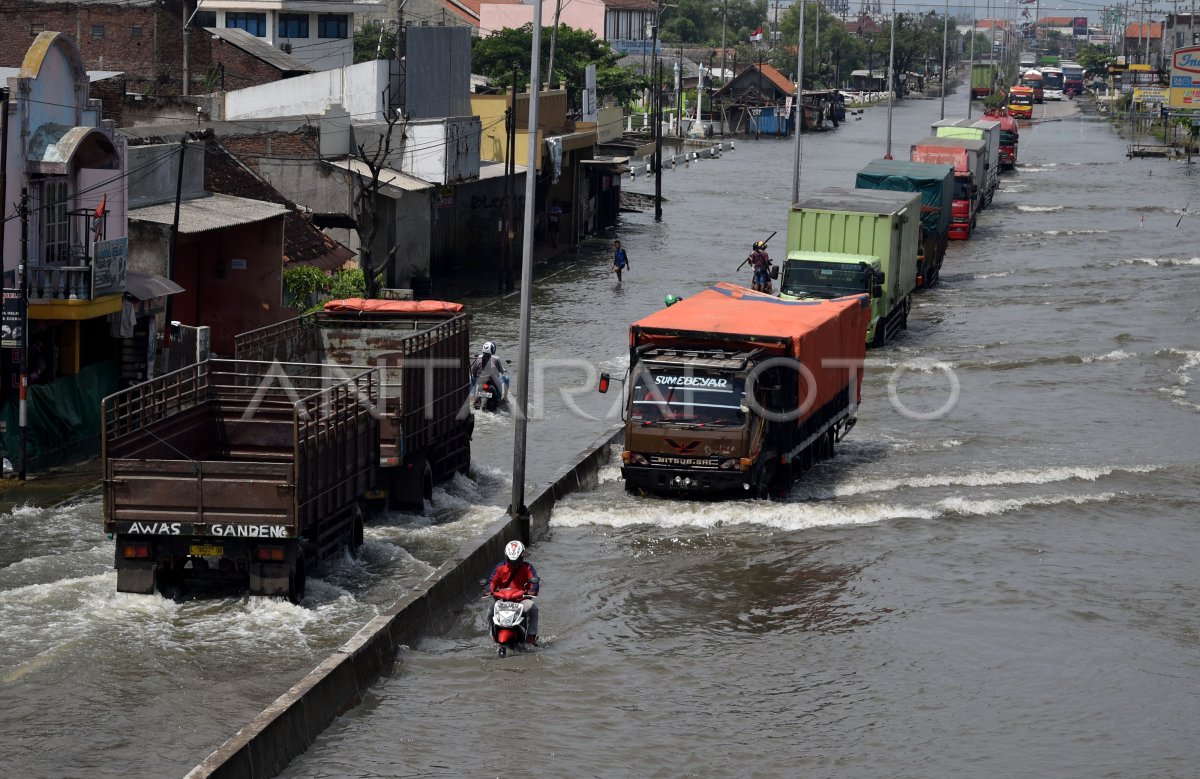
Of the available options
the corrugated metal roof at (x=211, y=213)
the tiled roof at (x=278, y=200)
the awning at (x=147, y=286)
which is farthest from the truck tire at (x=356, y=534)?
the tiled roof at (x=278, y=200)

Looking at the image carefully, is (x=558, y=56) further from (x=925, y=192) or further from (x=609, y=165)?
(x=925, y=192)

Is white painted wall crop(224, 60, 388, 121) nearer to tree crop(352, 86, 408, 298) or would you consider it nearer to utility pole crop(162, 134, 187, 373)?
tree crop(352, 86, 408, 298)

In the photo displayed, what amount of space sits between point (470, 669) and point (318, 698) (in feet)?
7.23

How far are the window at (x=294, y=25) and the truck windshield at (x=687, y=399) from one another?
5748cm

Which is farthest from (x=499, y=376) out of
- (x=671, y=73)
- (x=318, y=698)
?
(x=671, y=73)

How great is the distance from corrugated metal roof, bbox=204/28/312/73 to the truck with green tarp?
23.0 metres

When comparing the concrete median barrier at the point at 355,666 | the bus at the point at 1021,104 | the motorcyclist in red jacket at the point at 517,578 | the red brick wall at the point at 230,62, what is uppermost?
the bus at the point at 1021,104

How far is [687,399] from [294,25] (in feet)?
191

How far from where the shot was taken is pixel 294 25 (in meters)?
75.8

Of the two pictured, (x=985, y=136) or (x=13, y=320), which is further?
(x=985, y=136)

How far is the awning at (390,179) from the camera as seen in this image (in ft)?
126

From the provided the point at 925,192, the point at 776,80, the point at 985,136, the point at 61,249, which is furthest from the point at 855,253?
the point at 776,80

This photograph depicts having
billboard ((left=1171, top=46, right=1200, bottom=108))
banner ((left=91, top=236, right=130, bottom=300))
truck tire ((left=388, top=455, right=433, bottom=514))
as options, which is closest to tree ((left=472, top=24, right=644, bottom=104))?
billboard ((left=1171, top=46, right=1200, bottom=108))

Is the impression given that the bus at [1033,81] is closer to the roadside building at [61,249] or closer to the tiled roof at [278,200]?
the tiled roof at [278,200]
